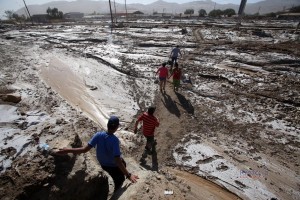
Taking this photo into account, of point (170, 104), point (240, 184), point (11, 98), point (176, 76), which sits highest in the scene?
point (176, 76)

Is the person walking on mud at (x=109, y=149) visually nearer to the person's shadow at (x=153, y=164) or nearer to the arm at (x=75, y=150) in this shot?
the arm at (x=75, y=150)

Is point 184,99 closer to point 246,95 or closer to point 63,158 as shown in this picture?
point 246,95

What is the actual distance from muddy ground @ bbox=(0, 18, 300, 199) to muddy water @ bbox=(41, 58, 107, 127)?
310 mm

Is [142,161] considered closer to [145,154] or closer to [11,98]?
[145,154]

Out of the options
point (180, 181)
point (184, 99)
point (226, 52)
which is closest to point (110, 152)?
point (180, 181)

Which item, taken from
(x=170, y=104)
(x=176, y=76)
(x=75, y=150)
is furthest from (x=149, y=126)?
(x=176, y=76)

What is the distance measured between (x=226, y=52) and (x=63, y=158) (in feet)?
43.3

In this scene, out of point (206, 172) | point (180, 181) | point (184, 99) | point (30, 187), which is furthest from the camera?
point (184, 99)

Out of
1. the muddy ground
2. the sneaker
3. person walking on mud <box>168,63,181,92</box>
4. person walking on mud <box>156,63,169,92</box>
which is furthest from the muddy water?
person walking on mud <box>168,63,181,92</box>

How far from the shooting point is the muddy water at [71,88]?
707cm

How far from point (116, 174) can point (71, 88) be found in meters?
6.53

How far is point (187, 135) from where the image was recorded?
588cm

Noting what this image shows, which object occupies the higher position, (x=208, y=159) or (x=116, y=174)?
(x=116, y=174)

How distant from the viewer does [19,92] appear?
816cm
